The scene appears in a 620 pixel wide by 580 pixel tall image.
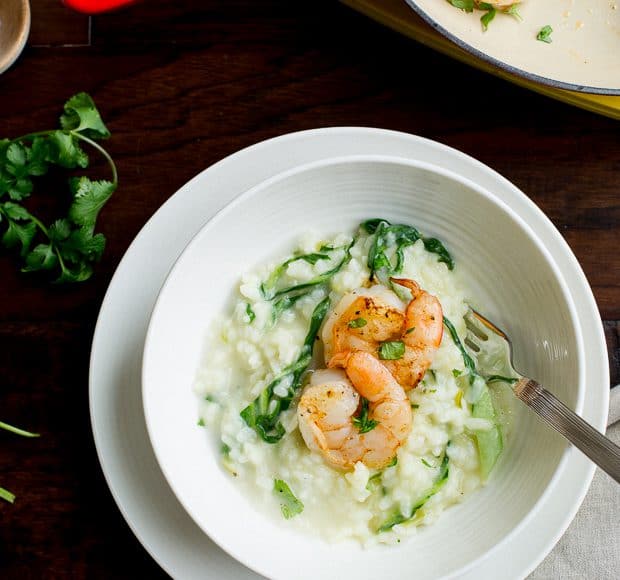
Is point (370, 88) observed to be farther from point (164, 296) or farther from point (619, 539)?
point (619, 539)

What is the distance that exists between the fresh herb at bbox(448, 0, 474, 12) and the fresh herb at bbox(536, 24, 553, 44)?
0.25m

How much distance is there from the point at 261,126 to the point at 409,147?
59cm

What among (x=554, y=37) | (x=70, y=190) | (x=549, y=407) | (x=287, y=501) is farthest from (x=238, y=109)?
(x=549, y=407)

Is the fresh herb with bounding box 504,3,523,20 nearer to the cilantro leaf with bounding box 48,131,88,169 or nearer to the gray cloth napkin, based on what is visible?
the gray cloth napkin

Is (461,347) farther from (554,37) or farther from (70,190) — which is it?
(70,190)

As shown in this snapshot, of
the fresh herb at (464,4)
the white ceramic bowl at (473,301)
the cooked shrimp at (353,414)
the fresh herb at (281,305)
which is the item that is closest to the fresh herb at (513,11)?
the fresh herb at (464,4)

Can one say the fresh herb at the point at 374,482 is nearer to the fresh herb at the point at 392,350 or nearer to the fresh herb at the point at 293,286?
the fresh herb at the point at 392,350

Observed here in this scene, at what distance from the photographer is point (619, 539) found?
2854 millimetres

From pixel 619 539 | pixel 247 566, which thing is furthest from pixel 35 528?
pixel 619 539

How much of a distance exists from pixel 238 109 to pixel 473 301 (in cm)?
104

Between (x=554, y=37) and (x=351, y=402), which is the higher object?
(x=554, y=37)

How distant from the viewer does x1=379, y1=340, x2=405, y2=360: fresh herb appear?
2.38 meters

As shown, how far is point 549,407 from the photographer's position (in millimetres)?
2365

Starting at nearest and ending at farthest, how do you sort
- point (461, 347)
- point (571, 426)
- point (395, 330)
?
point (571, 426) → point (395, 330) → point (461, 347)
